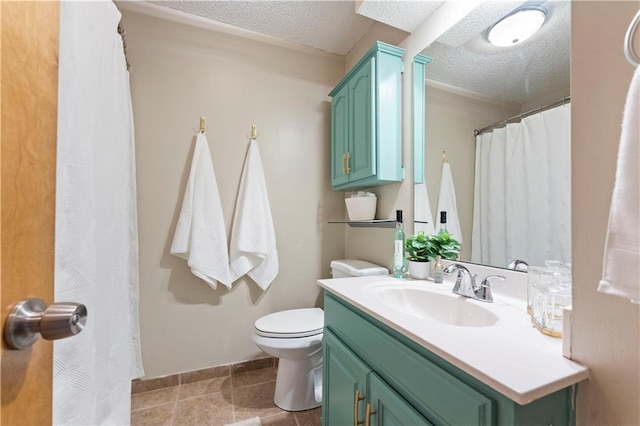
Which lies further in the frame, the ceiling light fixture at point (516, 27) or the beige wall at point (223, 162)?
the beige wall at point (223, 162)

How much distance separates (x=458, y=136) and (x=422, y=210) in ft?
1.27

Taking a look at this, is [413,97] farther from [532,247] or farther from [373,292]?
[373,292]

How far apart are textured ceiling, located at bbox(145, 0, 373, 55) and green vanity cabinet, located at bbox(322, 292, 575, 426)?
1.71m

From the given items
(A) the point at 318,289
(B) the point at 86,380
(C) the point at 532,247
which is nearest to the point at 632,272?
(C) the point at 532,247

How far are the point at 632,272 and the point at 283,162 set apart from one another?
5.85 feet

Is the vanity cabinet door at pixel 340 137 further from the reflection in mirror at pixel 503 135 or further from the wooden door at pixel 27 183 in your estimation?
the wooden door at pixel 27 183

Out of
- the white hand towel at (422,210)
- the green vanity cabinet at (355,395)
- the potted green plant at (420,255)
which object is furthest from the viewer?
the white hand towel at (422,210)

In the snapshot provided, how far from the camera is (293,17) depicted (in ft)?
5.59

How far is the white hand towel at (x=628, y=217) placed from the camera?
38 centimetres

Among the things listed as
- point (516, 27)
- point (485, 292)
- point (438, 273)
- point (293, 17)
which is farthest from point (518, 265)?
point (293, 17)

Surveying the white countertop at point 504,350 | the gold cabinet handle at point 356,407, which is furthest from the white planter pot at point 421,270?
the gold cabinet handle at point 356,407

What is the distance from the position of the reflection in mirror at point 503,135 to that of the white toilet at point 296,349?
635mm

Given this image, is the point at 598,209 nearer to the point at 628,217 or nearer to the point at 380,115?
the point at 628,217

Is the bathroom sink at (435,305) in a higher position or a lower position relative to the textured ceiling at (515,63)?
lower
